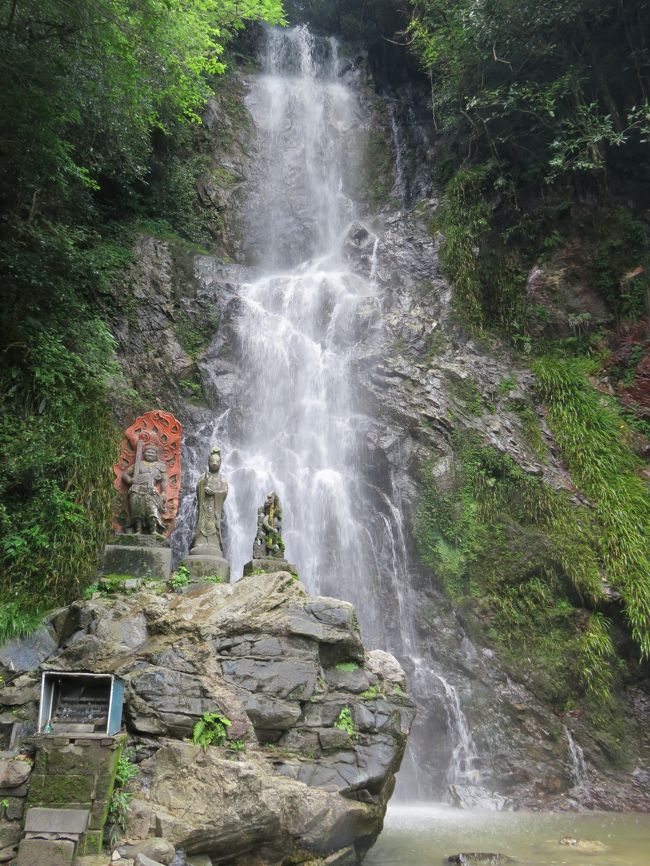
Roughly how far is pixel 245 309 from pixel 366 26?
51.5 ft

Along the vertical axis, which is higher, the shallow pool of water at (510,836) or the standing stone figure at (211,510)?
the standing stone figure at (211,510)

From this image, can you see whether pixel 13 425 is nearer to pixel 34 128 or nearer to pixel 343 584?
pixel 34 128

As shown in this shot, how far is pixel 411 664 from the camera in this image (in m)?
11.3

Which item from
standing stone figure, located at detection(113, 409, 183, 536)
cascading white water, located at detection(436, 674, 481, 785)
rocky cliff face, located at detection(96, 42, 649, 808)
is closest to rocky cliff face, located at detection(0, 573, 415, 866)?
standing stone figure, located at detection(113, 409, 183, 536)

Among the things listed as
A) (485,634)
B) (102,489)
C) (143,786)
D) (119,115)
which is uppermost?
(119,115)

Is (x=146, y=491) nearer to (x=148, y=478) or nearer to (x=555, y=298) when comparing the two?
(x=148, y=478)

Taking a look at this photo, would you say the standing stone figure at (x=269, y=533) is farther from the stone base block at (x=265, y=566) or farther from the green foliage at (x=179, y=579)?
the green foliage at (x=179, y=579)

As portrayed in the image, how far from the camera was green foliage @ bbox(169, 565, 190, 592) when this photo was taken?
8.41 m

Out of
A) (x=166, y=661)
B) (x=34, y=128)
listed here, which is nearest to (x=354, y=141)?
(x=34, y=128)

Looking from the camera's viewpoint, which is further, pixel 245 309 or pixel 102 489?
pixel 245 309

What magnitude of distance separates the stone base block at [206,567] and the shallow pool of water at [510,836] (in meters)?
3.86

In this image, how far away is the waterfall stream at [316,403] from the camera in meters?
11.9

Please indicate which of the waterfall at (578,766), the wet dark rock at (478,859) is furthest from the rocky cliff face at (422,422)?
the wet dark rock at (478,859)

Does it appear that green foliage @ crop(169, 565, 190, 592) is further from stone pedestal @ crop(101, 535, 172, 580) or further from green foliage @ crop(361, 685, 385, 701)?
green foliage @ crop(361, 685, 385, 701)
